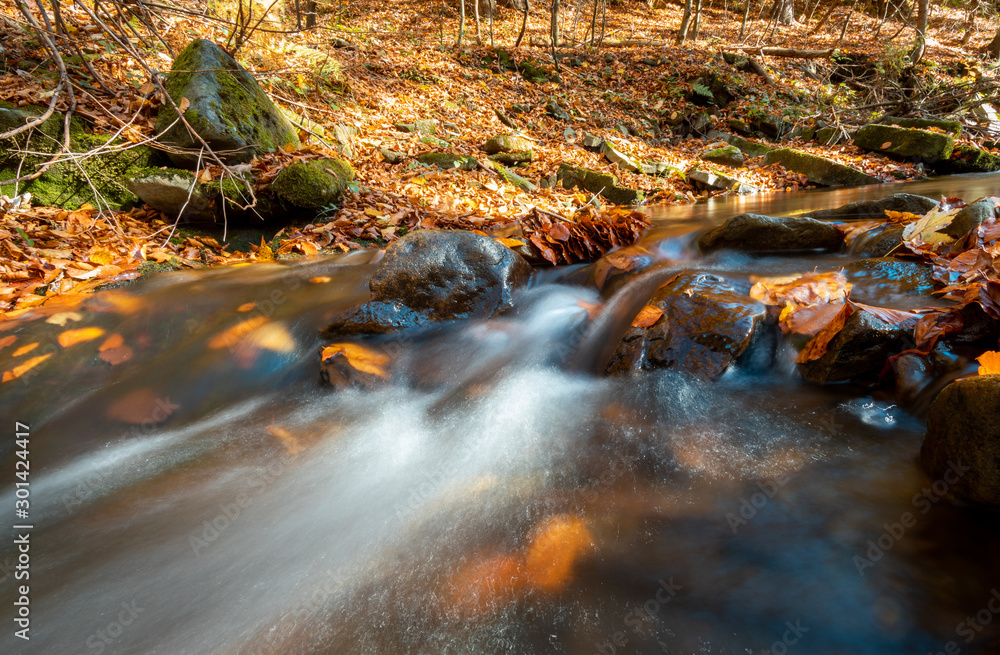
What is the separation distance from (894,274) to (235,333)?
4588 millimetres

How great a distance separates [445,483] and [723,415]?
140 centimetres

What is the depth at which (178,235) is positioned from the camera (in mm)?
4789

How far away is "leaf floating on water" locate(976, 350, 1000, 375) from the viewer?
1652 mm

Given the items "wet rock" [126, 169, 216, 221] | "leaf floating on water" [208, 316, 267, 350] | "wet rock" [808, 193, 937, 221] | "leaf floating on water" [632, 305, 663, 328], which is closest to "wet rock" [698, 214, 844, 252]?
"wet rock" [808, 193, 937, 221]

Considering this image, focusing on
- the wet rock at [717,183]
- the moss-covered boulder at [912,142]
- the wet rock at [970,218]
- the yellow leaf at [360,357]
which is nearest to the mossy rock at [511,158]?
the wet rock at [717,183]

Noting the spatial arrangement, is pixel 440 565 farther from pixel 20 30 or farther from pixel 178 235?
pixel 20 30

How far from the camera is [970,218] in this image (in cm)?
275

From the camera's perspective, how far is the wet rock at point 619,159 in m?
9.48

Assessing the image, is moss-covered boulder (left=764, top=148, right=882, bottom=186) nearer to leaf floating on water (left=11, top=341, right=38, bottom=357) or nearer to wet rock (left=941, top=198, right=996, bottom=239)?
wet rock (left=941, top=198, right=996, bottom=239)

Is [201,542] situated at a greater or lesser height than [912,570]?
lesser

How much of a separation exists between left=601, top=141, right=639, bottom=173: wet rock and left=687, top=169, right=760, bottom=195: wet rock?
1.35 meters

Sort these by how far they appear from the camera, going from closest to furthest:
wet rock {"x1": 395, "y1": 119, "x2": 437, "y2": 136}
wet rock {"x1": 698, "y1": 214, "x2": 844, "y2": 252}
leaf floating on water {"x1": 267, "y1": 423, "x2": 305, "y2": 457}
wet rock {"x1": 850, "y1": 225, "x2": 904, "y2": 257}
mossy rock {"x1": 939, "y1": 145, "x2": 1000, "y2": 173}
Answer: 1. leaf floating on water {"x1": 267, "y1": 423, "x2": 305, "y2": 457}
2. wet rock {"x1": 850, "y1": 225, "x2": 904, "y2": 257}
3. wet rock {"x1": 698, "y1": 214, "x2": 844, "y2": 252}
4. wet rock {"x1": 395, "y1": 119, "x2": 437, "y2": 136}
5. mossy rock {"x1": 939, "y1": 145, "x2": 1000, "y2": 173}

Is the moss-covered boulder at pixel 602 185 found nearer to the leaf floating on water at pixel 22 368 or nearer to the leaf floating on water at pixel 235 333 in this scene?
the leaf floating on water at pixel 235 333

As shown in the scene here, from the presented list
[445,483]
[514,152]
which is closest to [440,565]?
[445,483]
